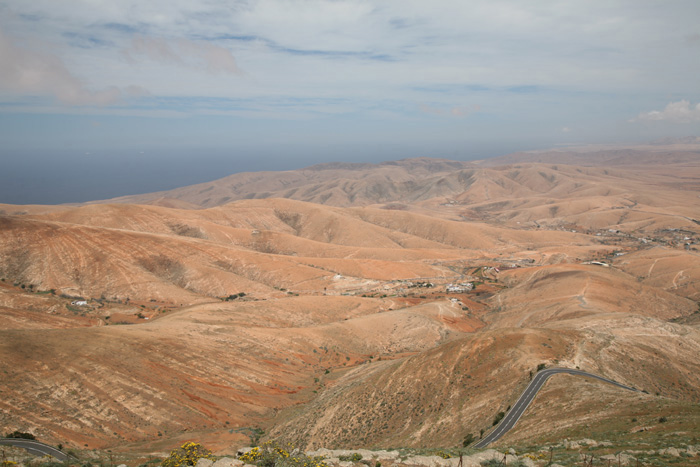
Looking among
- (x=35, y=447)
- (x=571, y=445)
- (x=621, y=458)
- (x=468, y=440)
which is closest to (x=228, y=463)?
(x=35, y=447)

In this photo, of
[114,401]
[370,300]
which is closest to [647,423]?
A: [114,401]

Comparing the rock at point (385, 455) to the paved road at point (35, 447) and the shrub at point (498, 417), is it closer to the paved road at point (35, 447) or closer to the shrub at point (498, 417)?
the shrub at point (498, 417)

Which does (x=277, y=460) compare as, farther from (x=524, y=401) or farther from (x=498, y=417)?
(x=524, y=401)

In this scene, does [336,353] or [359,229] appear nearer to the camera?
[336,353]

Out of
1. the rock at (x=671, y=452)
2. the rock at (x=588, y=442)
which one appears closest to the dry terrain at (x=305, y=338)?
the rock at (x=588, y=442)

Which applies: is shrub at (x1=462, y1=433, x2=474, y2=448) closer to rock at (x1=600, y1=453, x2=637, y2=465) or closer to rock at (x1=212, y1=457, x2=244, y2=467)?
rock at (x1=600, y1=453, x2=637, y2=465)

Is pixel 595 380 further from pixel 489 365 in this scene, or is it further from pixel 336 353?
pixel 336 353
